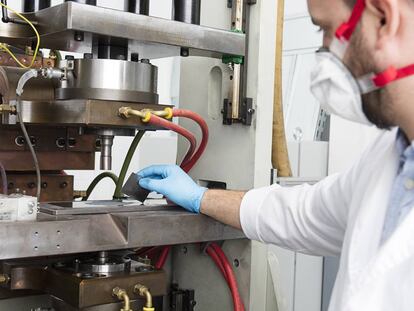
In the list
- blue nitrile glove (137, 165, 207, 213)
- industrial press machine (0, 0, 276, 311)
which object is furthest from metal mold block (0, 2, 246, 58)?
blue nitrile glove (137, 165, 207, 213)

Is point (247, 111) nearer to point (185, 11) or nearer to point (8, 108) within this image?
point (185, 11)

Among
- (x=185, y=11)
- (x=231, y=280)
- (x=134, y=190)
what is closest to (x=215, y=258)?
(x=231, y=280)

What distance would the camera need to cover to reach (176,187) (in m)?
1.39

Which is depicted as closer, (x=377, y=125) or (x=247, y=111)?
(x=377, y=125)

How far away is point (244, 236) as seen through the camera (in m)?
1.42

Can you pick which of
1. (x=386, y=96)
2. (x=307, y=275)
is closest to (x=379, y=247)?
(x=386, y=96)

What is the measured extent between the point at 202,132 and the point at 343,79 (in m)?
0.55

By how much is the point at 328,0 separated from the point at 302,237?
58 cm

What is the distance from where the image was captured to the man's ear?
0.90 meters

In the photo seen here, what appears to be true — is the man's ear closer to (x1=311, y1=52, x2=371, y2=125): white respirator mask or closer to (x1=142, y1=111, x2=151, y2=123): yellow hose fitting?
(x1=311, y1=52, x2=371, y2=125): white respirator mask

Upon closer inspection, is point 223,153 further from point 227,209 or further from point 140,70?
point 140,70

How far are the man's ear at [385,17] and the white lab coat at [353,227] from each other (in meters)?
0.25

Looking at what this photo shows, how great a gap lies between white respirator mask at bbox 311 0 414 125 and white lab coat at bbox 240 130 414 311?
15cm

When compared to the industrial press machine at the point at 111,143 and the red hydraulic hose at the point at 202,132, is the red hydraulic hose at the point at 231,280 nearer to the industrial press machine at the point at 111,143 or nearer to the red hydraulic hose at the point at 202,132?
the industrial press machine at the point at 111,143
